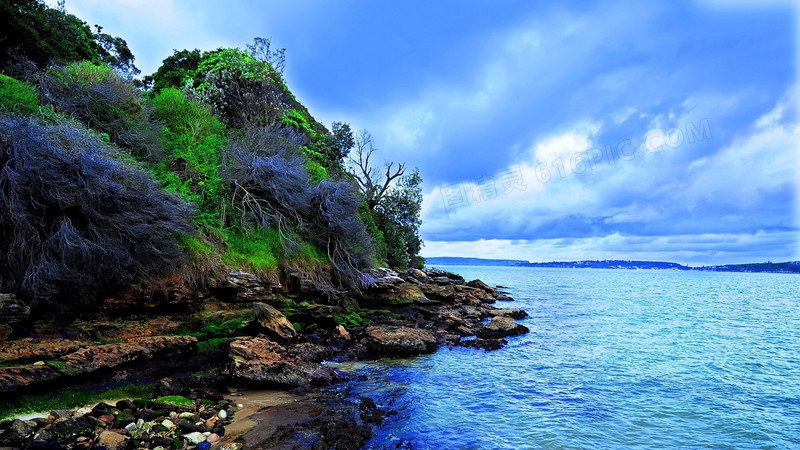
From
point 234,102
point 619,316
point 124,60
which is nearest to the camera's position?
→ point 234,102

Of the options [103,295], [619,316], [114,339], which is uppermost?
[103,295]

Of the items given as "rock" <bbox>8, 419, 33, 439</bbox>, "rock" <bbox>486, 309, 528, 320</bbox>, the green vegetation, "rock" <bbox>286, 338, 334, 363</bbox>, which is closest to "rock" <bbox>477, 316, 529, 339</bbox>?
"rock" <bbox>486, 309, 528, 320</bbox>

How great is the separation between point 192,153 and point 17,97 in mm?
6534

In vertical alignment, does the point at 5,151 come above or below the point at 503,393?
above

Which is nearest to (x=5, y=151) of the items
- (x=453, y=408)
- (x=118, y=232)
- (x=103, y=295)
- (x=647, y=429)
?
(x=118, y=232)

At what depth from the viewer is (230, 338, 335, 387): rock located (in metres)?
9.33

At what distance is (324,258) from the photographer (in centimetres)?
1803

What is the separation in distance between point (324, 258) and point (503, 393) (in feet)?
34.3

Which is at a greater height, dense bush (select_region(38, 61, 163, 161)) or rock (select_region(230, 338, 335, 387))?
dense bush (select_region(38, 61, 163, 161))

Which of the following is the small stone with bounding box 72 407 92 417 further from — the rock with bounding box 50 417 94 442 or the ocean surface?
the ocean surface

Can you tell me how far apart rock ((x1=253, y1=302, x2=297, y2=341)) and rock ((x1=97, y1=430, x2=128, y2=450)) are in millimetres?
6004

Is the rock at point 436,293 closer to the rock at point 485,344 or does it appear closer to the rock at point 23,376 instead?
the rock at point 485,344

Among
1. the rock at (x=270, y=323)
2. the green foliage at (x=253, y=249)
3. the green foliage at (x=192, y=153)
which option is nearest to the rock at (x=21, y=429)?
the rock at (x=270, y=323)

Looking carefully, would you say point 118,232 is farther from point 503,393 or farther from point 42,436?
point 503,393
